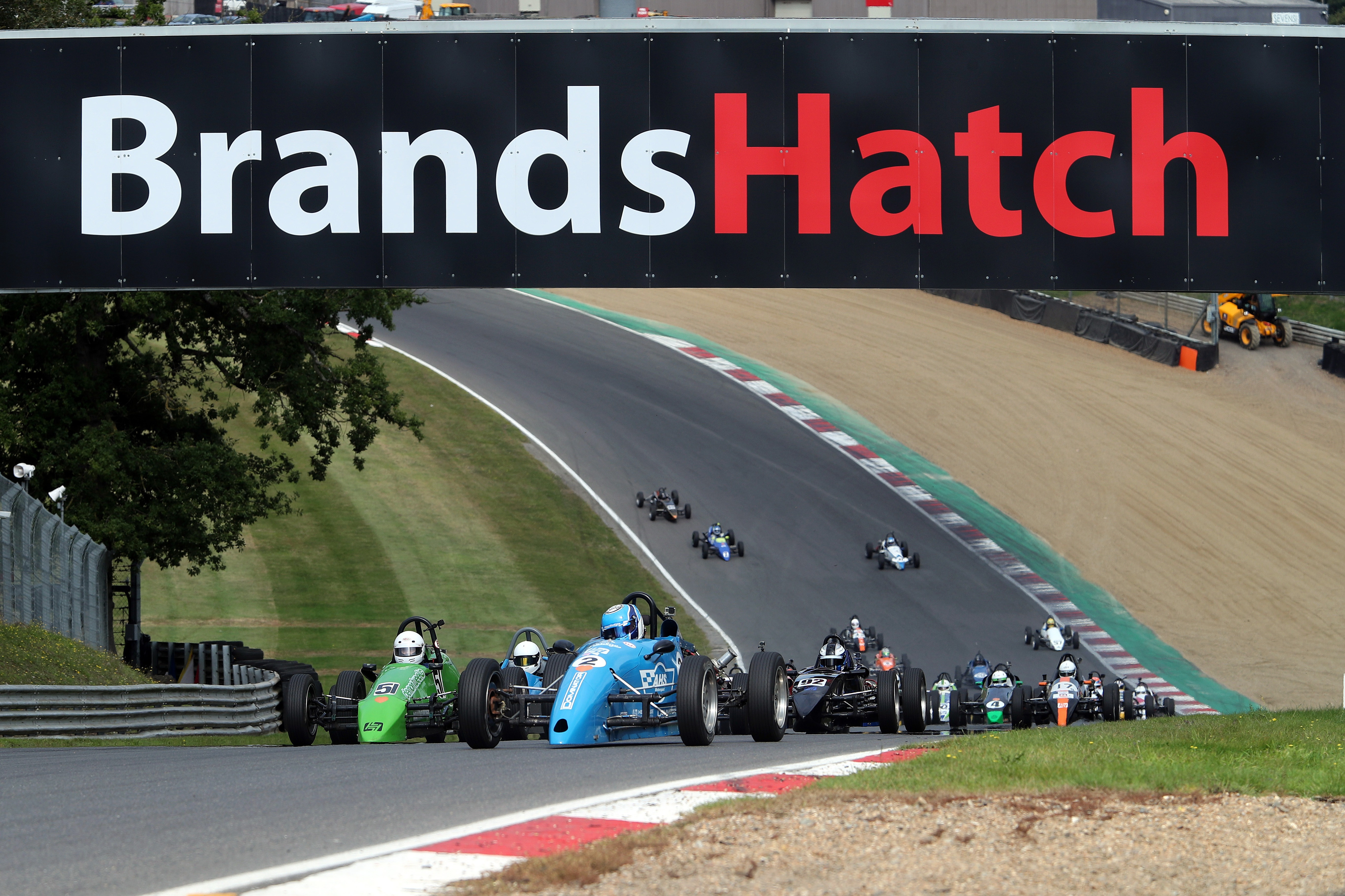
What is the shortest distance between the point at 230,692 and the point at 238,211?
22.9 ft

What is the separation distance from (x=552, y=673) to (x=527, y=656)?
1666mm

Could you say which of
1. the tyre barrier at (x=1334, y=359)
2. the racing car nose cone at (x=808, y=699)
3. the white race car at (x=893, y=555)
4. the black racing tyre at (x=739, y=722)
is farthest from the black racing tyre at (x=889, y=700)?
the tyre barrier at (x=1334, y=359)

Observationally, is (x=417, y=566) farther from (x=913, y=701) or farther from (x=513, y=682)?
(x=513, y=682)

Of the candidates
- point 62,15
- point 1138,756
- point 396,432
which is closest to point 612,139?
point 1138,756

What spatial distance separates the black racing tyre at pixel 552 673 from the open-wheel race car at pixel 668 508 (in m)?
19.8

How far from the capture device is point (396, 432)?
4144 centimetres

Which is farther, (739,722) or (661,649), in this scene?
(739,722)

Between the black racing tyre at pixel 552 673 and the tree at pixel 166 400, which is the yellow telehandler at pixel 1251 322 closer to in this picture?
the tree at pixel 166 400

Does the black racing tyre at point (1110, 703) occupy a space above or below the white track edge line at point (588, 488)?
below

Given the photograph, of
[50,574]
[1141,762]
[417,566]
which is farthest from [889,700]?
[417,566]

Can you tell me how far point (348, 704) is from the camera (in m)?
15.4

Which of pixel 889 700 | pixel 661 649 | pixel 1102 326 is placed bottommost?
pixel 889 700

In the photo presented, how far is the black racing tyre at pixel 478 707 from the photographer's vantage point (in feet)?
42.7

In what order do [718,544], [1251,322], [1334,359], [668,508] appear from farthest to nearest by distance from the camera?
[1251,322] → [1334,359] → [668,508] → [718,544]
